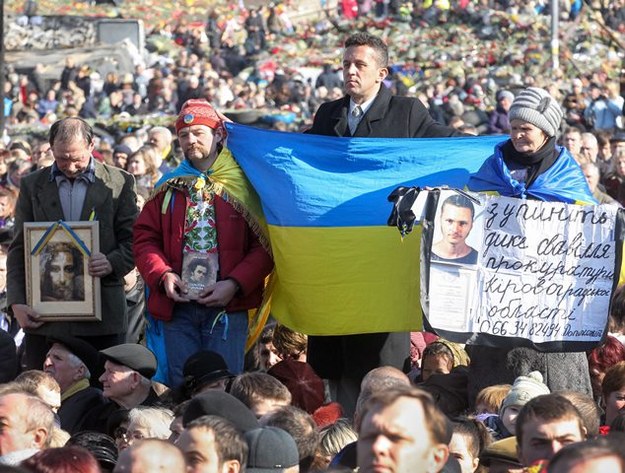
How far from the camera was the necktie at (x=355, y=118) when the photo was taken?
9023 millimetres

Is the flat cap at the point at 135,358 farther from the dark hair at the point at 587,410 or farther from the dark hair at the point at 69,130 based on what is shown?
the dark hair at the point at 587,410

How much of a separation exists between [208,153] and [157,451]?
141 inches

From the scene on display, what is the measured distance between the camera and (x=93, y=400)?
885 cm

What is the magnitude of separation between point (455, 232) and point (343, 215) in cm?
93

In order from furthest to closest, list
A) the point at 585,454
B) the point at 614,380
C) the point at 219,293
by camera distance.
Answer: the point at 219,293
the point at 614,380
the point at 585,454

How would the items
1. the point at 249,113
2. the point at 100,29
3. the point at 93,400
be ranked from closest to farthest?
1. the point at 93,400
2. the point at 249,113
3. the point at 100,29

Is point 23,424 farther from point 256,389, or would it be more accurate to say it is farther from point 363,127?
point 363,127

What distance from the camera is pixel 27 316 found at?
9.27 metres

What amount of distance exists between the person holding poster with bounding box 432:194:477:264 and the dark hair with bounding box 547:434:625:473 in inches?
128

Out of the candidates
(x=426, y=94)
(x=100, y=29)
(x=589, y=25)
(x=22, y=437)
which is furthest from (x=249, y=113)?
(x=22, y=437)

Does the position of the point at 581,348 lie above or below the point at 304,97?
above

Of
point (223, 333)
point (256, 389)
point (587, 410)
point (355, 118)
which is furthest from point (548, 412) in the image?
point (355, 118)

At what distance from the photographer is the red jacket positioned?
8.84 metres

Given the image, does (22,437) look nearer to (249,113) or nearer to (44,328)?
(44,328)
